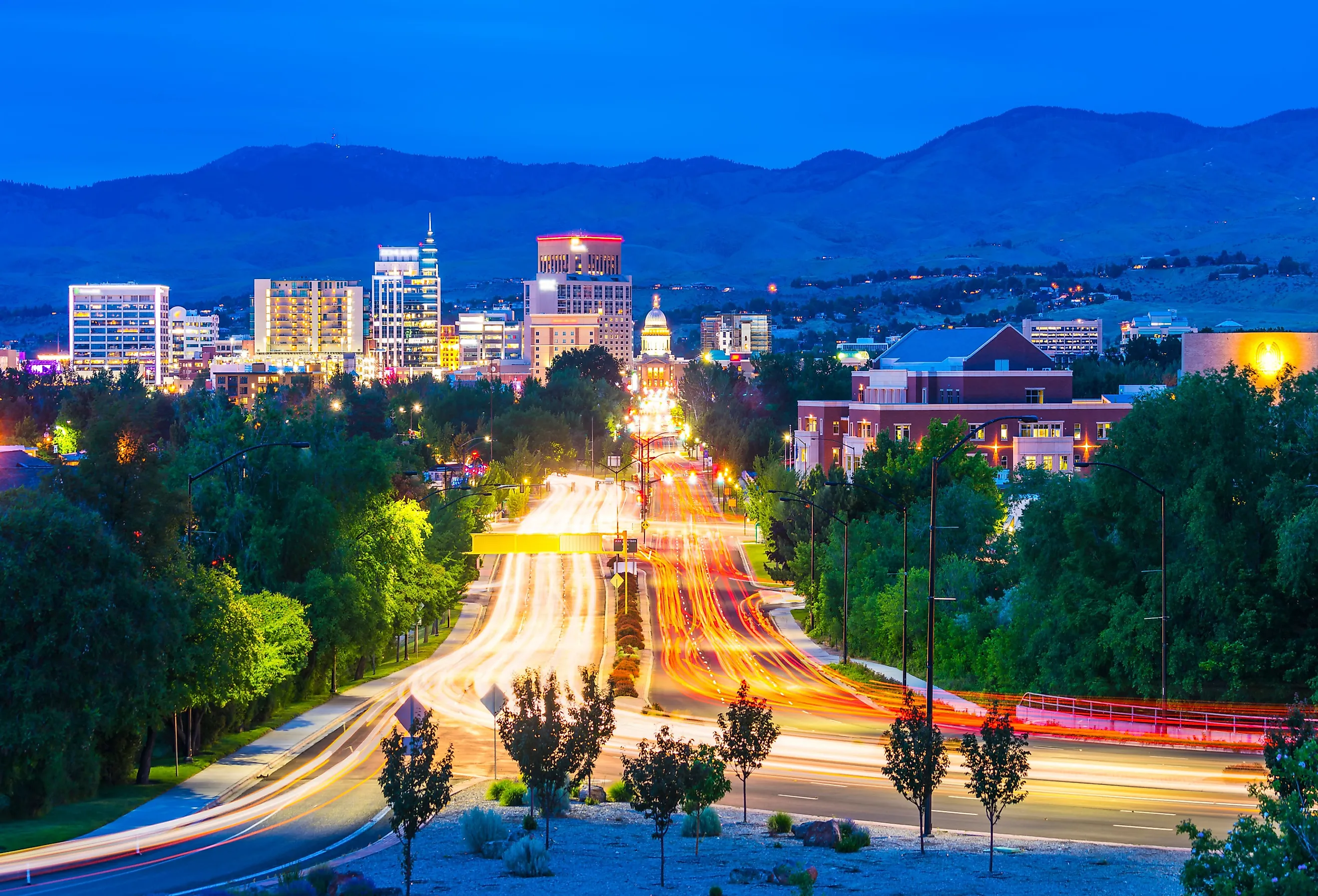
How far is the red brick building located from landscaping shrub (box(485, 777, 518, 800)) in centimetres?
6527

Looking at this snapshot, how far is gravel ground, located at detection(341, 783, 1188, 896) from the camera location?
25.4 metres

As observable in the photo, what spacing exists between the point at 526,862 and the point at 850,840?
6.15 meters

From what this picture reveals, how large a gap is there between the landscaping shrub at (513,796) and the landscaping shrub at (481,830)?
4.81 m

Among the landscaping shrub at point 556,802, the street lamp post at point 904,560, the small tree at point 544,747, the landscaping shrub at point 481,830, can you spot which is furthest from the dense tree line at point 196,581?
the street lamp post at point 904,560

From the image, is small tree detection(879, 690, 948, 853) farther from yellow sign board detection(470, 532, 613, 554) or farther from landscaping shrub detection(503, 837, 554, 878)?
yellow sign board detection(470, 532, 613, 554)

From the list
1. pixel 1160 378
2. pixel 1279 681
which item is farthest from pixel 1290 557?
pixel 1160 378

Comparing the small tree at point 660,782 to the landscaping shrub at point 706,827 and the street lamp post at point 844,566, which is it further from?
the street lamp post at point 844,566

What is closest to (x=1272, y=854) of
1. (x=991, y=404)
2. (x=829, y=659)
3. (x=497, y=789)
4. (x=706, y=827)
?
(x=706, y=827)

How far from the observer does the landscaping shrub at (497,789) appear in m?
35.8

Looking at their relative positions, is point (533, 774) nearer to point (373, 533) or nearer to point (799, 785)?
point (799, 785)

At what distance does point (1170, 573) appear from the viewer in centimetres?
4766

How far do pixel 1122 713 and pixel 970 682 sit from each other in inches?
353

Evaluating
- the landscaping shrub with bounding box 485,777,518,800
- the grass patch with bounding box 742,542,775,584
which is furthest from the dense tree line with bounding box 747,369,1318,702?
the grass patch with bounding box 742,542,775,584

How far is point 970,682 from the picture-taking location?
5475cm
